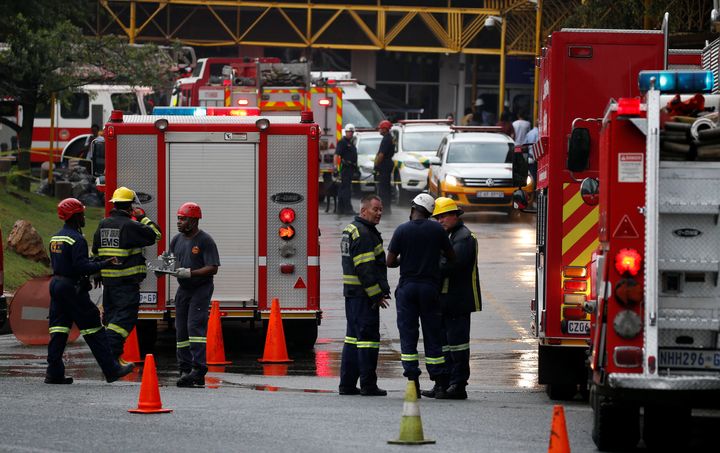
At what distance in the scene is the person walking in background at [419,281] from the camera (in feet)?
42.2

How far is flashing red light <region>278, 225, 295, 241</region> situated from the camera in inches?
623

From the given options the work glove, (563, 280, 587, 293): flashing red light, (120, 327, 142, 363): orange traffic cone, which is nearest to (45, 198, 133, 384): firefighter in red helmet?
the work glove

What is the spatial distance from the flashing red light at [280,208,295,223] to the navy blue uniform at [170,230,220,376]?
2.10 meters

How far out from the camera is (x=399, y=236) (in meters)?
13.0

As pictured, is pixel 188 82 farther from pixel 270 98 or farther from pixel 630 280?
pixel 630 280

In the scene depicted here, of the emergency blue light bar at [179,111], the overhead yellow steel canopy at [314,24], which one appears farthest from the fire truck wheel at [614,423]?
the overhead yellow steel canopy at [314,24]

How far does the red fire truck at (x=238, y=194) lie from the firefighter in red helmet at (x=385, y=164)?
54.4 ft

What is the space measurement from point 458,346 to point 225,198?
375cm

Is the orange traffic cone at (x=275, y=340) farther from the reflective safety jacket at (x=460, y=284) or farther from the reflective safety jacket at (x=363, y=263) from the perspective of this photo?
the reflective safety jacket at (x=460, y=284)

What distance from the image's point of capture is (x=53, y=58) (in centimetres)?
2823

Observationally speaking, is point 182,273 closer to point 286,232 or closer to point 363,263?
point 363,263

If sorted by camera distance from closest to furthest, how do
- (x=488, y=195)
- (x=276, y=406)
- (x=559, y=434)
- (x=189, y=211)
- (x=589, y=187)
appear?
(x=559, y=434), (x=589, y=187), (x=276, y=406), (x=189, y=211), (x=488, y=195)

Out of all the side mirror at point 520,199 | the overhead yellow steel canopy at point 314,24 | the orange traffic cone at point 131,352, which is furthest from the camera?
the overhead yellow steel canopy at point 314,24

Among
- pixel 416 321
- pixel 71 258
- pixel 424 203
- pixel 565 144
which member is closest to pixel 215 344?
pixel 71 258
